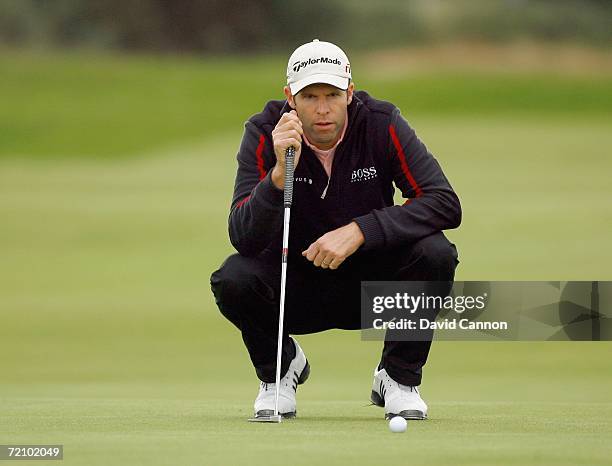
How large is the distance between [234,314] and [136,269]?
8.90m

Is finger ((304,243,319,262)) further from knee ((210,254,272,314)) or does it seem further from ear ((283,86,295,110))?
ear ((283,86,295,110))

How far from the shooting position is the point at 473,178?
67.5ft

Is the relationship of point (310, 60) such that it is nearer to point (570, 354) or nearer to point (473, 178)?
point (570, 354)

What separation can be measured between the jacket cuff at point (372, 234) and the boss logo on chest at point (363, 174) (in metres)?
0.24

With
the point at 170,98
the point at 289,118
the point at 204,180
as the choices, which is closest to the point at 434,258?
the point at 289,118

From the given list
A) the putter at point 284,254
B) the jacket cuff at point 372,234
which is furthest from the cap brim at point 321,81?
the jacket cuff at point 372,234

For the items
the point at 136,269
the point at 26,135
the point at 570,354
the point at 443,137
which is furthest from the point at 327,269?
the point at 26,135

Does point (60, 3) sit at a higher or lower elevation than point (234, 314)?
higher

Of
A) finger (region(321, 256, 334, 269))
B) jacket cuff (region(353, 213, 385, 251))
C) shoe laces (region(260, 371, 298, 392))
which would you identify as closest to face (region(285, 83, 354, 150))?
jacket cuff (region(353, 213, 385, 251))

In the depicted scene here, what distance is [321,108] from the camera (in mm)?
5410

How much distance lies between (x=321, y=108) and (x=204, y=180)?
15.9 m

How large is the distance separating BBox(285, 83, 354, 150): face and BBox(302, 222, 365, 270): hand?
0.39 meters

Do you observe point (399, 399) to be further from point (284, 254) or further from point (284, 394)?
point (284, 254)

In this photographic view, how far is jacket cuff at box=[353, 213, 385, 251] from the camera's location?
5422 mm
